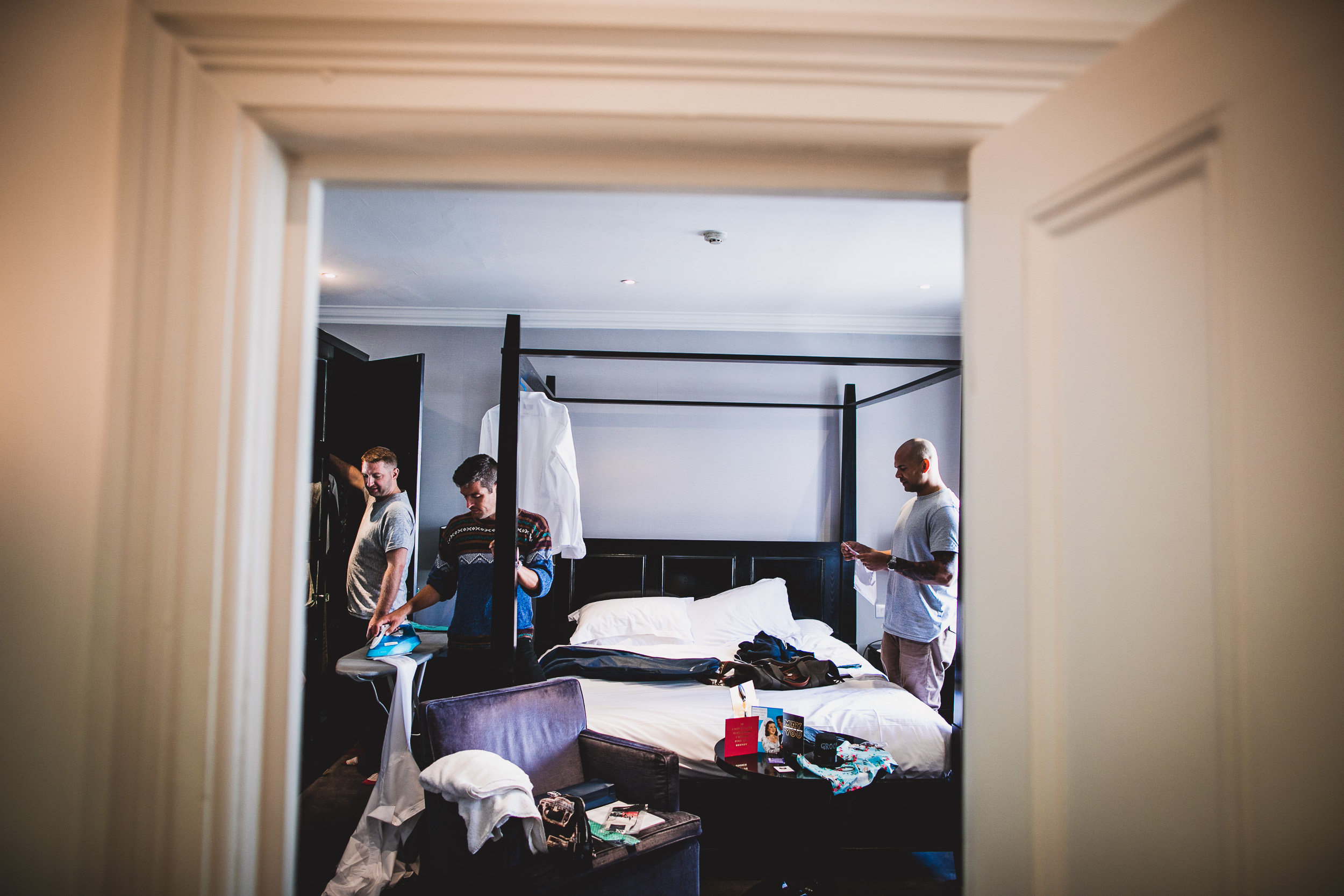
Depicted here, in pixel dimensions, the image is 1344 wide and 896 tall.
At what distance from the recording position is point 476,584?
126 inches

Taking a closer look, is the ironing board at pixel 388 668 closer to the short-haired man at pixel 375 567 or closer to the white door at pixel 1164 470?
the short-haired man at pixel 375 567

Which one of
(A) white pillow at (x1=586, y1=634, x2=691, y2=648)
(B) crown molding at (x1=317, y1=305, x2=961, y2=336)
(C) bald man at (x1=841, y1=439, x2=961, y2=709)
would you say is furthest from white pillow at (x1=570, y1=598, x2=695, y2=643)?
(B) crown molding at (x1=317, y1=305, x2=961, y2=336)

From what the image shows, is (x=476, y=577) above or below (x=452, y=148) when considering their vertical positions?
below

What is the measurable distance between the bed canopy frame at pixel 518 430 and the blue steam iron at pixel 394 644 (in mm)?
622

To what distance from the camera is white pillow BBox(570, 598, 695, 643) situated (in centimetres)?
396

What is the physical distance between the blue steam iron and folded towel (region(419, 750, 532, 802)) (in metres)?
1.16

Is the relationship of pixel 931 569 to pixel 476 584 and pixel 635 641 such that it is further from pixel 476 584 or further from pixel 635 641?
pixel 476 584

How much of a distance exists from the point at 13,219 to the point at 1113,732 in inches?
48.9

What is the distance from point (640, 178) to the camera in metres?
0.81

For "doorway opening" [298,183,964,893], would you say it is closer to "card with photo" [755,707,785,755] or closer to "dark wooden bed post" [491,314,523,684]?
"dark wooden bed post" [491,314,523,684]

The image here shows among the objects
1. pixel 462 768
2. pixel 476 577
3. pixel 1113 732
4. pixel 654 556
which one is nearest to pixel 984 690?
pixel 1113 732

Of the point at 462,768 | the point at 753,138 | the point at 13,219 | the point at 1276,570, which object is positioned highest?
the point at 753,138

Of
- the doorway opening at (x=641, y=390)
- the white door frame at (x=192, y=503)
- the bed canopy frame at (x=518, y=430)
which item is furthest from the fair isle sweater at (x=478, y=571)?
the white door frame at (x=192, y=503)

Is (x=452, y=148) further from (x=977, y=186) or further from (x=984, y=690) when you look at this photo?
(x=984, y=690)
